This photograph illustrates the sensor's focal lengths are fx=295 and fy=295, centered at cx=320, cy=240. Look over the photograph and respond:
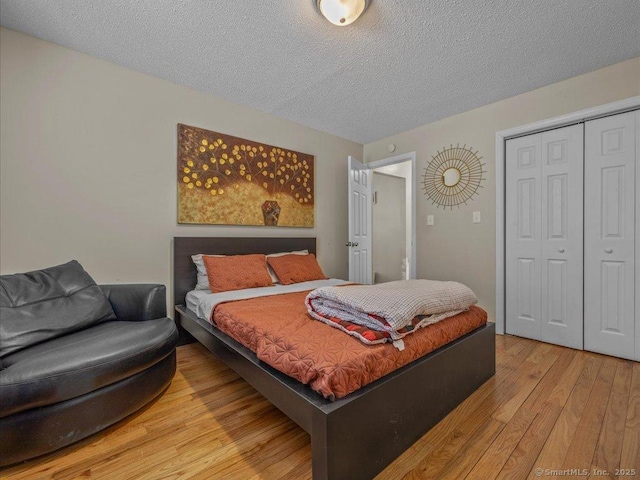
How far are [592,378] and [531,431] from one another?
98 cm

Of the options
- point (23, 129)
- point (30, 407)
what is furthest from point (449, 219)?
point (23, 129)

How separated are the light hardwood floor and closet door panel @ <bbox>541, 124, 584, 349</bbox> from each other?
0.67m

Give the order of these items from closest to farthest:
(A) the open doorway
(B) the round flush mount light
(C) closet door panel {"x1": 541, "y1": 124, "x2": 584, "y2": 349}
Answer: (B) the round flush mount light → (C) closet door panel {"x1": 541, "y1": 124, "x2": 584, "y2": 349} → (A) the open doorway

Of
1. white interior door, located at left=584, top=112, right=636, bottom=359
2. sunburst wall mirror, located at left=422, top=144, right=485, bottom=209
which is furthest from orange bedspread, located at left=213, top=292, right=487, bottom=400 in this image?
sunburst wall mirror, located at left=422, top=144, right=485, bottom=209

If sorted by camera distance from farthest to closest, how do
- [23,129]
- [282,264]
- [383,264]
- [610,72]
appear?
[383,264], [282,264], [610,72], [23,129]

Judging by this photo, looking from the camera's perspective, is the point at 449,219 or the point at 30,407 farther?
the point at 449,219

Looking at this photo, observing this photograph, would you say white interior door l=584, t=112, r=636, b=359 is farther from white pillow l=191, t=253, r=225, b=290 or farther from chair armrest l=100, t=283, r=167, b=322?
chair armrest l=100, t=283, r=167, b=322

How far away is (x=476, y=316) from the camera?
1896 millimetres

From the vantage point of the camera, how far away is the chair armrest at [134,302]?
2002mm

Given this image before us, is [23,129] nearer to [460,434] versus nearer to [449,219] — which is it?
[460,434]

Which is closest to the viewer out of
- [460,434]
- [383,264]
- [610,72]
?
[460,434]

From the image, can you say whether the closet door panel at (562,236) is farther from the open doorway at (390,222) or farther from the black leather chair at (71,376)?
the black leather chair at (71,376)

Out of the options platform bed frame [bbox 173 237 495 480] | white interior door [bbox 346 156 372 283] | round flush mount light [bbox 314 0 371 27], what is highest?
round flush mount light [bbox 314 0 371 27]

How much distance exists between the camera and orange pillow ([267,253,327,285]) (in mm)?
2965
